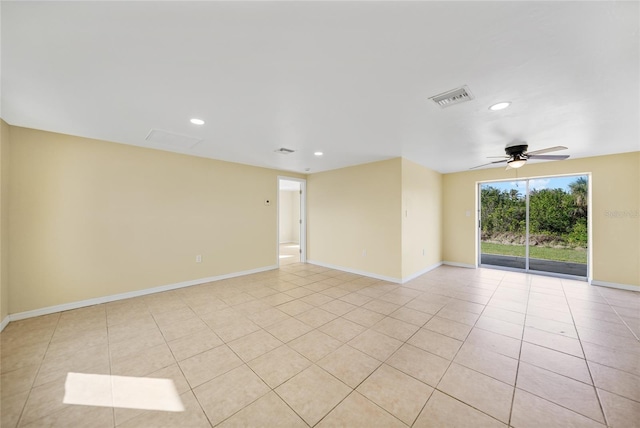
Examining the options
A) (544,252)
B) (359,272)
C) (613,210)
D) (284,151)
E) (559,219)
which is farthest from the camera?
(544,252)

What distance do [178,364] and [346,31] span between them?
2.90 m

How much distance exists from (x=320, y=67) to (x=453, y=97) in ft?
4.22

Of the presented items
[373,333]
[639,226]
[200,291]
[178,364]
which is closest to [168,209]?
[200,291]

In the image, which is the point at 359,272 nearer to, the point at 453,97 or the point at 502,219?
the point at 453,97

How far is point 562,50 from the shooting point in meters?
1.46

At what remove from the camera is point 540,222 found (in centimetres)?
511

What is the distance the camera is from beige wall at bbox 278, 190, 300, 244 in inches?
394

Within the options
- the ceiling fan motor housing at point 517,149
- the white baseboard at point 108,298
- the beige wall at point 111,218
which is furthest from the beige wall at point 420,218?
the white baseboard at point 108,298

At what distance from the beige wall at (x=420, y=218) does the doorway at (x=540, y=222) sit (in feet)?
3.46

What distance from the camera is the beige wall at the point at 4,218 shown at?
2574 mm

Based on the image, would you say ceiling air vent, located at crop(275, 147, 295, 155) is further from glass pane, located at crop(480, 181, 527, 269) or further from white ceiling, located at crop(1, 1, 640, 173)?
glass pane, located at crop(480, 181, 527, 269)

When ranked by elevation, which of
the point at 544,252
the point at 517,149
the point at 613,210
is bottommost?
the point at 544,252

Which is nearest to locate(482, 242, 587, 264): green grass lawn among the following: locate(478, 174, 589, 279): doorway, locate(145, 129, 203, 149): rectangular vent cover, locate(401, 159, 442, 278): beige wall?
locate(478, 174, 589, 279): doorway

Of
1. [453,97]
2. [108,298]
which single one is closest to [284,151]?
[453,97]
